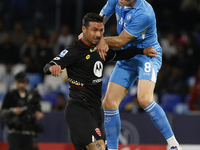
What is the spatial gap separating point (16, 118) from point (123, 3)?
297 cm

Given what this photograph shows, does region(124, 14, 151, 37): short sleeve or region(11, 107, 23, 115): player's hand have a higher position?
region(124, 14, 151, 37): short sleeve

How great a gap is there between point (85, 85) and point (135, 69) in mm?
985

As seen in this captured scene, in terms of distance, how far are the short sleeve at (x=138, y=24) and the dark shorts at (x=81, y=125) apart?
120 cm

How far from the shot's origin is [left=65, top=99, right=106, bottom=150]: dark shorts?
4871mm

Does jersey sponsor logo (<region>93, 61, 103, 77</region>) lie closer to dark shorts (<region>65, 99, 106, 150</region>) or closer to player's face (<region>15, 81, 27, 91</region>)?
dark shorts (<region>65, 99, 106, 150</region>)

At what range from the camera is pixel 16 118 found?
725cm

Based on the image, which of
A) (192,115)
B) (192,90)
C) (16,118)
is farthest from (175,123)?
(16,118)

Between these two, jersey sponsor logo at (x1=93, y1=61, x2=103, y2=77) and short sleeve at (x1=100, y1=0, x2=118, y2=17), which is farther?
short sleeve at (x1=100, y1=0, x2=118, y2=17)

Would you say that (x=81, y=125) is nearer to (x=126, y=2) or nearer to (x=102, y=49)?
(x=102, y=49)

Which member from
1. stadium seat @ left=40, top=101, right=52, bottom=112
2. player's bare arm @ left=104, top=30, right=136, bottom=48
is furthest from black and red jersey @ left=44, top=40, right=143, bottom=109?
stadium seat @ left=40, top=101, right=52, bottom=112

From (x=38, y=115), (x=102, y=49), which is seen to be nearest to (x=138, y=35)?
(x=102, y=49)

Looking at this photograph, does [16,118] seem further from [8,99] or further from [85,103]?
[85,103]

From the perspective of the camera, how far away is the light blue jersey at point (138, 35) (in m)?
5.52

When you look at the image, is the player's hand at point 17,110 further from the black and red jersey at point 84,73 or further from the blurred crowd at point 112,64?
the blurred crowd at point 112,64
